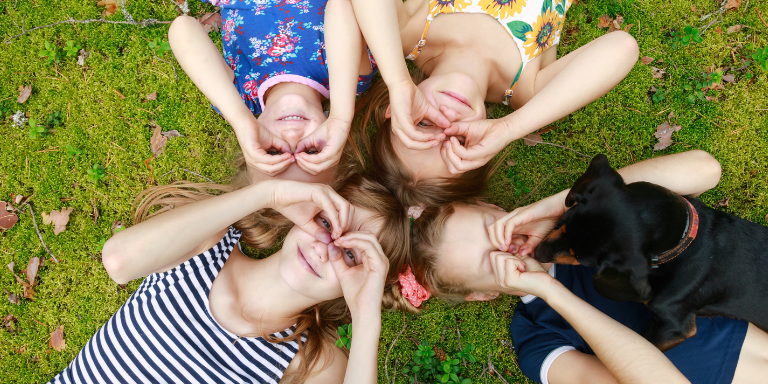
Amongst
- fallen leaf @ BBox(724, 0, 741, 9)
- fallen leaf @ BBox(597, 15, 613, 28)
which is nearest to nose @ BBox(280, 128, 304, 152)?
fallen leaf @ BBox(597, 15, 613, 28)

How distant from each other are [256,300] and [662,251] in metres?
2.76

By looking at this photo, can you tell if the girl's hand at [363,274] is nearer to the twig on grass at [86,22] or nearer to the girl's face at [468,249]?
the girl's face at [468,249]

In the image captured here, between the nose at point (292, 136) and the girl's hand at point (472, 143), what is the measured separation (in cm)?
104

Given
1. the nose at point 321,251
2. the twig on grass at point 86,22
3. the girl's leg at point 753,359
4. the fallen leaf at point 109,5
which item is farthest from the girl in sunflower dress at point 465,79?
the fallen leaf at point 109,5

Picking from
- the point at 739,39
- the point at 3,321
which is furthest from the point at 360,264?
the point at 739,39

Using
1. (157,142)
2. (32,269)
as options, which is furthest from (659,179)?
(32,269)

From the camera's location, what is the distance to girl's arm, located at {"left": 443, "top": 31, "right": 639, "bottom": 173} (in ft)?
9.46

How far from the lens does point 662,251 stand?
2.33 m

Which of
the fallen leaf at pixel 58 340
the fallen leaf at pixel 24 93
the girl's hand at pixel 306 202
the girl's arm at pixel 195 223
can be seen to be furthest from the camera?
the fallen leaf at pixel 24 93

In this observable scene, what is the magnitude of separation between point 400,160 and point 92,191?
3066 millimetres

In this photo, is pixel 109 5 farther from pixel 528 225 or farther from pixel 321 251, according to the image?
pixel 528 225

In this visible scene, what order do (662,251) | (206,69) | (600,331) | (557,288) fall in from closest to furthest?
(662,251) → (600,331) → (557,288) → (206,69)

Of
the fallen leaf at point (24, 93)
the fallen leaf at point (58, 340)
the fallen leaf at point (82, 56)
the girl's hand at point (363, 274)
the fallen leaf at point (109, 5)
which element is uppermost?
the fallen leaf at point (109, 5)

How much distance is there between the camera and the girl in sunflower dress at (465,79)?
2.88m
